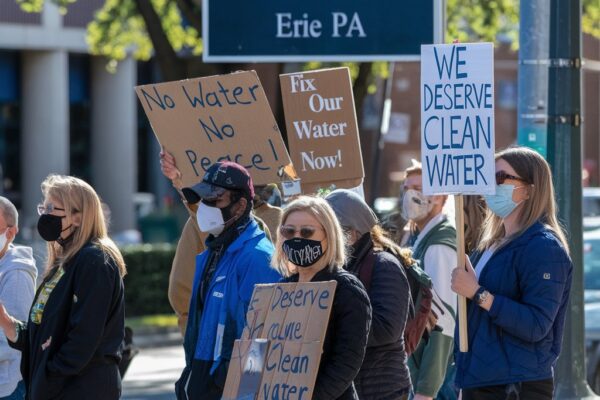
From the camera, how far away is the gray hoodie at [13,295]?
6316mm

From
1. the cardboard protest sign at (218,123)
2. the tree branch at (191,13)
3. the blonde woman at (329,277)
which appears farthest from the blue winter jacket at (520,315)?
the tree branch at (191,13)

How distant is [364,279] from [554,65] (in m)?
3.60

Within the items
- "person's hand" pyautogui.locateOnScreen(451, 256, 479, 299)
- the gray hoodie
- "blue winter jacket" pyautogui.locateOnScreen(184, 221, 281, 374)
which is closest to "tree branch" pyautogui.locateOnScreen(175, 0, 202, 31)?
the gray hoodie

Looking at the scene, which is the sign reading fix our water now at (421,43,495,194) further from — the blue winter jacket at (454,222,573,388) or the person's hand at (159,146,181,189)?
the person's hand at (159,146,181,189)

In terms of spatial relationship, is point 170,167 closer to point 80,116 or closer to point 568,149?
point 568,149

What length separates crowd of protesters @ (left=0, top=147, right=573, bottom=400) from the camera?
5.02m

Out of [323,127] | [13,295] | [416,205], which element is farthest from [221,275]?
[323,127]

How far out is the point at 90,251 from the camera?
5.65m

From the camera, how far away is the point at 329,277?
495 centimetres

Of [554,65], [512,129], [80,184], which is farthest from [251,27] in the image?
[512,129]

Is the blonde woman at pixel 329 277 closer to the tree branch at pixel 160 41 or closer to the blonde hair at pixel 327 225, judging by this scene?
the blonde hair at pixel 327 225

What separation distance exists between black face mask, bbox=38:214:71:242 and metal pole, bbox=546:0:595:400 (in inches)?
155

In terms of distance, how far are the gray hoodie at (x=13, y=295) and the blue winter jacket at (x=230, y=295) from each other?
124 cm

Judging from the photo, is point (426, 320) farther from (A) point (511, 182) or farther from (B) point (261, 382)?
(B) point (261, 382)
